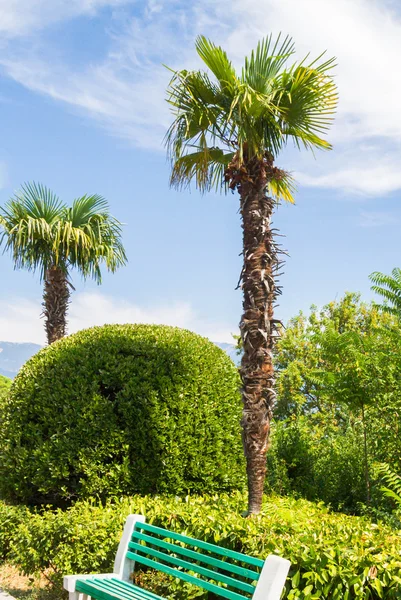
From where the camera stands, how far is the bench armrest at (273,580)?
3.37 metres

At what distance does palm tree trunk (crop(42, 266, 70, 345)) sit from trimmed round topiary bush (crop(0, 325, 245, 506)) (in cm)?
818

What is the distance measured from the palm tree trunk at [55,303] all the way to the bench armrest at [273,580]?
13473mm

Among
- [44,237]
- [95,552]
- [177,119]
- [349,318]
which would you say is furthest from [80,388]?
[349,318]

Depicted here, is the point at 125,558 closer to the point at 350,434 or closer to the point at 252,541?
the point at 252,541

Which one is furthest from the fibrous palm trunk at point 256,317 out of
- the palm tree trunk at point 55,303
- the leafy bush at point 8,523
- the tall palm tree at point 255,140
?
the palm tree trunk at point 55,303

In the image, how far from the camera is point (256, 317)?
21.4 feet

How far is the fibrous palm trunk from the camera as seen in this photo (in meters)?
6.39

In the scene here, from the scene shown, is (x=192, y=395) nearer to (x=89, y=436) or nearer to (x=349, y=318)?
(x=89, y=436)

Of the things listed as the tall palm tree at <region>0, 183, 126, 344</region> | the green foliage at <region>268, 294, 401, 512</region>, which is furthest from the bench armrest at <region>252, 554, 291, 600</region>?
the tall palm tree at <region>0, 183, 126, 344</region>

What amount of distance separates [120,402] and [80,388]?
56cm

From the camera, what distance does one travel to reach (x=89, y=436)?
24.1ft

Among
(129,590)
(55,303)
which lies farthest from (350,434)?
(55,303)

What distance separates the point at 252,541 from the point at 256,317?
8.21 feet

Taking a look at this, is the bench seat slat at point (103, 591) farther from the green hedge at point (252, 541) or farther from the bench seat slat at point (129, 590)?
the green hedge at point (252, 541)
